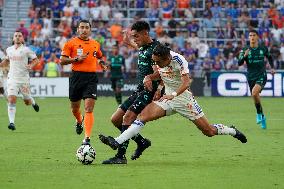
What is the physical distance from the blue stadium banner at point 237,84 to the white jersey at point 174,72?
80.4 feet

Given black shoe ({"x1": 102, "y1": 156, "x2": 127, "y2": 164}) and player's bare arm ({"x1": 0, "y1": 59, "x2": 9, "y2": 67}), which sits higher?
player's bare arm ({"x1": 0, "y1": 59, "x2": 9, "y2": 67})

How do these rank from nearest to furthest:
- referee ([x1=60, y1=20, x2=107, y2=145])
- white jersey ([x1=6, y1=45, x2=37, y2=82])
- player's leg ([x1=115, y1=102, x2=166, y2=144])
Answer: player's leg ([x1=115, y1=102, x2=166, y2=144])
referee ([x1=60, y1=20, x2=107, y2=145])
white jersey ([x1=6, y1=45, x2=37, y2=82])

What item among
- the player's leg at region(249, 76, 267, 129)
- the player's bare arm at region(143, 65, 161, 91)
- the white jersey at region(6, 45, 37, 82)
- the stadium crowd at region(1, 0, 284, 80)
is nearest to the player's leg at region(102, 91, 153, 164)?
the player's bare arm at region(143, 65, 161, 91)

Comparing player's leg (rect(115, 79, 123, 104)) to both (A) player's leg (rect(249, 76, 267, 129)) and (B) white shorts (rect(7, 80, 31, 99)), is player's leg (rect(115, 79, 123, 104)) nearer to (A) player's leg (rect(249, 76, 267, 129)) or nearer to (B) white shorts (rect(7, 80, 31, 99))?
(B) white shorts (rect(7, 80, 31, 99))

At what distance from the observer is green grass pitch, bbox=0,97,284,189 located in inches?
438

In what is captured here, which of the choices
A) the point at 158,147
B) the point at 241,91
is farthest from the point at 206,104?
the point at 158,147

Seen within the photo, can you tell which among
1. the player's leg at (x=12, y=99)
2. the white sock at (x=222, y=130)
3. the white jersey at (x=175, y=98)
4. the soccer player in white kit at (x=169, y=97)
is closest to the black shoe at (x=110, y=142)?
the soccer player in white kit at (x=169, y=97)

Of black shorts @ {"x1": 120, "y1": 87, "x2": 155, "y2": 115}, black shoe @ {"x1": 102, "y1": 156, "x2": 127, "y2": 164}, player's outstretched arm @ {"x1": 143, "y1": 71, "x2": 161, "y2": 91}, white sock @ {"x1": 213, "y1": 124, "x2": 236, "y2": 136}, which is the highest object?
player's outstretched arm @ {"x1": 143, "y1": 71, "x2": 161, "y2": 91}

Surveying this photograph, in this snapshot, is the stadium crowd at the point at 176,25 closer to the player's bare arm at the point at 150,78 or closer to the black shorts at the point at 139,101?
the black shorts at the point at 139,101

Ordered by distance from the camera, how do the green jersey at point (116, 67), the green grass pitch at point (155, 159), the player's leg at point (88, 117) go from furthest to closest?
the green jersey at point (116, 67) < the player's leg at point (88, 117) < the green grass pitch at point (155, 159)

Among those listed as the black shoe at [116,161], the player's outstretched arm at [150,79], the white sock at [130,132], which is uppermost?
the player's outstretched arm at [150,79]

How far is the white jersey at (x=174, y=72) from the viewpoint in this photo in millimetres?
13406

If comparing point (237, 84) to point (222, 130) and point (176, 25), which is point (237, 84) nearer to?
point (176, 25)

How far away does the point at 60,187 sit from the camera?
1059 centimetres
